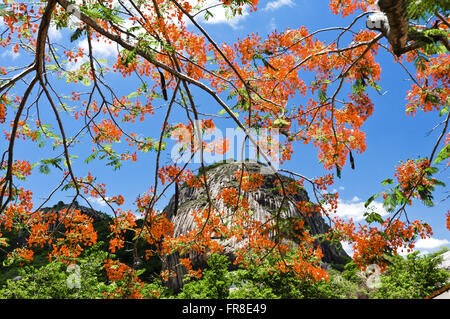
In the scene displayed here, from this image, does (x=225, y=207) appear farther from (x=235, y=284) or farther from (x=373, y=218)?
(x=373, y=218)

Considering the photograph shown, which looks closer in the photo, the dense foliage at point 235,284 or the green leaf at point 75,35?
the green leaf at point 75,35

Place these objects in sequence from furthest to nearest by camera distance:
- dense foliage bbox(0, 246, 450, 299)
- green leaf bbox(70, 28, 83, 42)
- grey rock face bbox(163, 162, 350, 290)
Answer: grey rock face bbox(163, 162, 350, 290), dense foliage bbox(0, 246, 450, 299), green leaf bbox(70, 28, 83, 42)

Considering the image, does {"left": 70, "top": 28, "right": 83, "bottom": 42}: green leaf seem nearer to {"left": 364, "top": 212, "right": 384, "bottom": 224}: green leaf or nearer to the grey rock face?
{"left": 364, "top": 212, "right": 384, "bottom": 224}: green leaf

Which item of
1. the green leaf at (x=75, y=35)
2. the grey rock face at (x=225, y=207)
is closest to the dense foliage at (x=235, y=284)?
the grey rock face at (x=225, y=207)

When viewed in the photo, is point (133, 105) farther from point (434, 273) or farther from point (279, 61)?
point (434, 273)

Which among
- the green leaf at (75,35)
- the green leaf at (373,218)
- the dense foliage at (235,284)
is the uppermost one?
the green leaf at (75,35)

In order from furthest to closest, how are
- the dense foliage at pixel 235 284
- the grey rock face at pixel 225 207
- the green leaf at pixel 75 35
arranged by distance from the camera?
the grey rock face at pixel 225 207
the dense foliage at pixel 235 284
the green leaf at pixel 75 35

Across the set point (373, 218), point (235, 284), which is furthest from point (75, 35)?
point (235, 284)

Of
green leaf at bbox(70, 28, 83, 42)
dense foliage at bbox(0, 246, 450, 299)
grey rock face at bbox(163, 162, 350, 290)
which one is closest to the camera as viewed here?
green leaf at bbox(70, 28, 83, 42)

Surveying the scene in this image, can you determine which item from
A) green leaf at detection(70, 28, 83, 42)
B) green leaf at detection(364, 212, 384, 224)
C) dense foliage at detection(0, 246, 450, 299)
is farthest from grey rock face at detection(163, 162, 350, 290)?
green leaf at detection(70, 28, 83, 42)

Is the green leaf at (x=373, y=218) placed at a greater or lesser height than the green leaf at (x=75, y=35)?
lesser

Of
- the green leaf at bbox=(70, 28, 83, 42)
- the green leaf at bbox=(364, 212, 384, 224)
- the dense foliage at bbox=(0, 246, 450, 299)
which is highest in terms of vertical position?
the green leaf at bbox=(70, 28, 83, 42)

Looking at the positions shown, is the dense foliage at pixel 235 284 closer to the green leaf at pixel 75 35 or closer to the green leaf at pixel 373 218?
the green leaf at pixel 373 218

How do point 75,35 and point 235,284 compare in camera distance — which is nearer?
point 75,35
